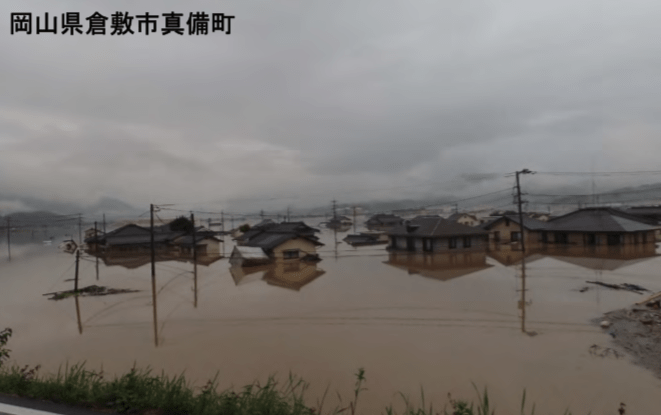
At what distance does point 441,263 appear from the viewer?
2802 cm

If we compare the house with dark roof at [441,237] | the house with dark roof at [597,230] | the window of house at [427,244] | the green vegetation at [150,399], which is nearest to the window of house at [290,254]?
the house with dark roof at [441,237]

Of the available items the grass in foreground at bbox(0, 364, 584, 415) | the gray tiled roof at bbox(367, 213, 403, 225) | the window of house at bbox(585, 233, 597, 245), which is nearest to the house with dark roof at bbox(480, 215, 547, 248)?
the window of house at bbox(585, 233, 597, 245)

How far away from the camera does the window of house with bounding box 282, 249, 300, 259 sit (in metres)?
33.0

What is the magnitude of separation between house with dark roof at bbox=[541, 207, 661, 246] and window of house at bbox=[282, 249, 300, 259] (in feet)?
96.1

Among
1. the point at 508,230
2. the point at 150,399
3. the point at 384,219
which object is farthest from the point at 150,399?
the point at 384,219

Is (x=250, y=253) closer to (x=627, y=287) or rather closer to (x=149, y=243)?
(x=149, y=243)

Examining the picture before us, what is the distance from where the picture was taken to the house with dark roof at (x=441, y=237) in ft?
109

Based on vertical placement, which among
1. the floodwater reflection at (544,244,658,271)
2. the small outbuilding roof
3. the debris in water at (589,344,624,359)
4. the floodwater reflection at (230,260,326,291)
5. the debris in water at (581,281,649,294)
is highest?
the small outbuilding roof

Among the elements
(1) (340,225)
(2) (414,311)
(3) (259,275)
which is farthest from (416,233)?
(1) (340,225)

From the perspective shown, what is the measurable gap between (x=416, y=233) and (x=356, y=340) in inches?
976

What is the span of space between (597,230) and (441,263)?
1814 cm

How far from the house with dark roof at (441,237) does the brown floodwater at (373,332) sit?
9.20 meters

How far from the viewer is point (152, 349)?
1129 cm

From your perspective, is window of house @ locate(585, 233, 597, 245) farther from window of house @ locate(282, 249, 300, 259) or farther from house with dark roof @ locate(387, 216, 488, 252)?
window of house @ locate(282, 249, 300, 259)
